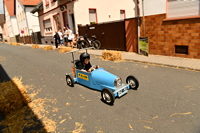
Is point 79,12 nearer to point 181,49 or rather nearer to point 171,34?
point 171,34

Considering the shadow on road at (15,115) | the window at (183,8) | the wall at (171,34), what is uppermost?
the window at (183,8)

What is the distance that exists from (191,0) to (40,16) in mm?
23137

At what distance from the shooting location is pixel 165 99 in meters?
4.31

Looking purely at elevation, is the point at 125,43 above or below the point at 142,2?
below

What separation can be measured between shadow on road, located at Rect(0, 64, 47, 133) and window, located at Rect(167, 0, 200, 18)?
864cm

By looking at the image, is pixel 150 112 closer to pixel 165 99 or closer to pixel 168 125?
pixel 168 125

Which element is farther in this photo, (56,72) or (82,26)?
(82,26)

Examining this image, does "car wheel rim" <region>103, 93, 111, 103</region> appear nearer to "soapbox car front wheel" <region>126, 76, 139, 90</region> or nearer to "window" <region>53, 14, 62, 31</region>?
"soapbox car front wheel" <region>126, 76, 139, 90</region>

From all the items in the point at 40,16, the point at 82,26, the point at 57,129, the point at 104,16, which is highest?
the point at 40,16

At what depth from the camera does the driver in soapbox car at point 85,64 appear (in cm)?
520

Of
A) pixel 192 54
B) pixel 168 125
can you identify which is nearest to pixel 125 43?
pixel 192 54

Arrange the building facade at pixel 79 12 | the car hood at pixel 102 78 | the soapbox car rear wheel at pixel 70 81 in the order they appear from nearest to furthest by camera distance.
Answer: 1. the car hood at pixel 102 78
2. the soapbox car rear wheel at pixel 70 81
3. the building facade at pixel 79 12

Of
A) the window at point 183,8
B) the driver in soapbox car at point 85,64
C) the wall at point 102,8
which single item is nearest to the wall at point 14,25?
the wall at point 102,8

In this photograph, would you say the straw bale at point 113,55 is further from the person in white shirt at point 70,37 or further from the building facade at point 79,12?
the building facade at point 79,12
